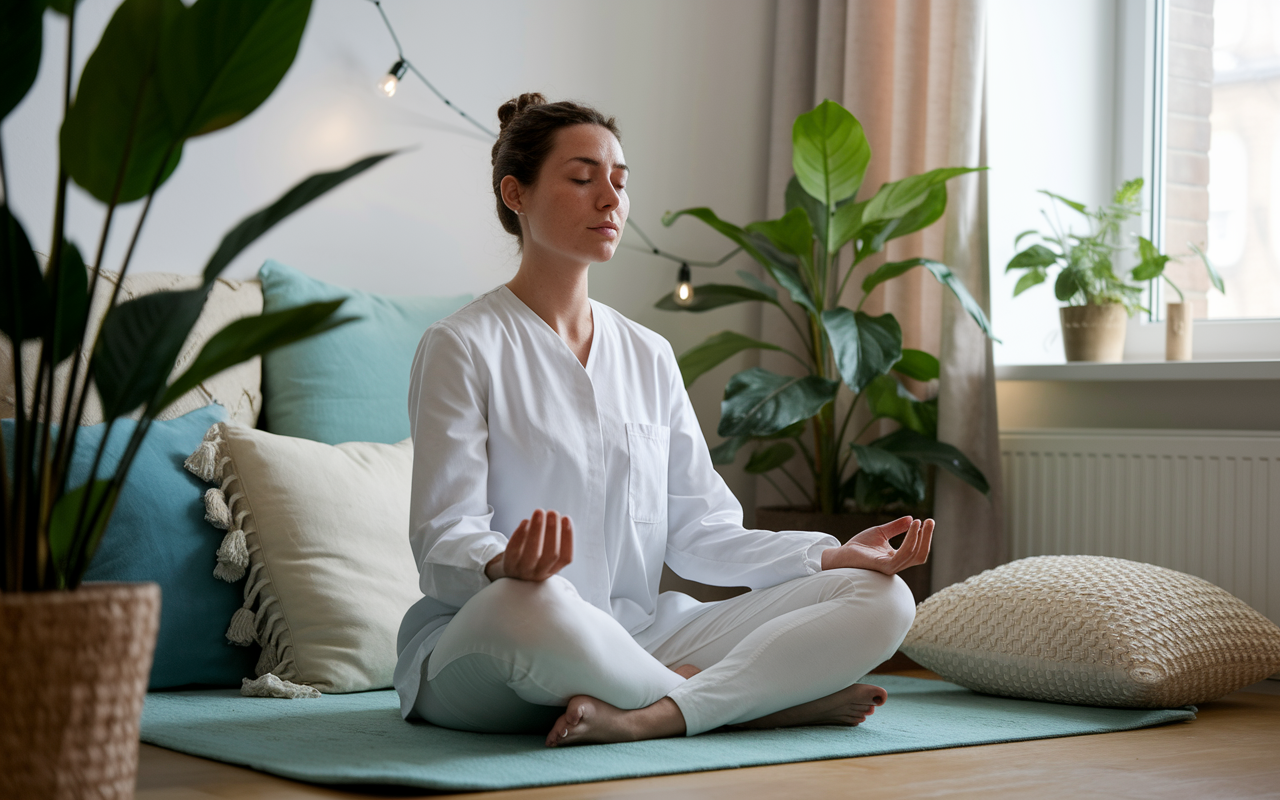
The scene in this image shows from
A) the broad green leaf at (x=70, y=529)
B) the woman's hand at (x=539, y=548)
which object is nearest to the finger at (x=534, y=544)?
the woman's hand at (x=539, y=548)

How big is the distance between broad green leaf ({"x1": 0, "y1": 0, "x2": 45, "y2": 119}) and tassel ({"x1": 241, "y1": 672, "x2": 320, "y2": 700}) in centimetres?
116

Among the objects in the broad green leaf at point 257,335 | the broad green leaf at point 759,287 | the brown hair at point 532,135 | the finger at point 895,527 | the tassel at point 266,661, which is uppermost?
the brown hair at point 532,135

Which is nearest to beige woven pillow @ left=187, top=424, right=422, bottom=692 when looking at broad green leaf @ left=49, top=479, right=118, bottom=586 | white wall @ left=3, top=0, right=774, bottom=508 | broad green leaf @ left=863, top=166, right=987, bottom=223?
white wall @ left=3, top=0, right=774, bottom=508

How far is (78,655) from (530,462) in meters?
0.81

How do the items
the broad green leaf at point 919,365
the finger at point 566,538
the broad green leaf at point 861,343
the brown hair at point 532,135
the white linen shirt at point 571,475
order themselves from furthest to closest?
the broad green leaf at point 919,365 < the broad green leaf at point 861,343 < the brown hair at point 532,135 < the white linen shirt at point 571,475 < the finger at point 566,538

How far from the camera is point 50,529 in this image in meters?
1.05

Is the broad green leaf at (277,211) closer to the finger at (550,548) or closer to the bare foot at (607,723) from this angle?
the finger at (550,548)

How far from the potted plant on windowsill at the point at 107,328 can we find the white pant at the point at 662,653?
521 millimetres

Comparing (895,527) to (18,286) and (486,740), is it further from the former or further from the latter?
(18,286)

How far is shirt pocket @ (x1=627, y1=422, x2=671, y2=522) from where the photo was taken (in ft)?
5.91

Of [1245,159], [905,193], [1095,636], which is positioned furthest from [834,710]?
[1245,159]

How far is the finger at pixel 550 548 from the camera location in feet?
4.66

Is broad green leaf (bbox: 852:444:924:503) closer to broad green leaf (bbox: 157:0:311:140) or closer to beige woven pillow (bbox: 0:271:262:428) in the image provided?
beige woven pillow (bbox: 0:271:262:428)

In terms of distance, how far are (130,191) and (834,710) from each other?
1167 mm
